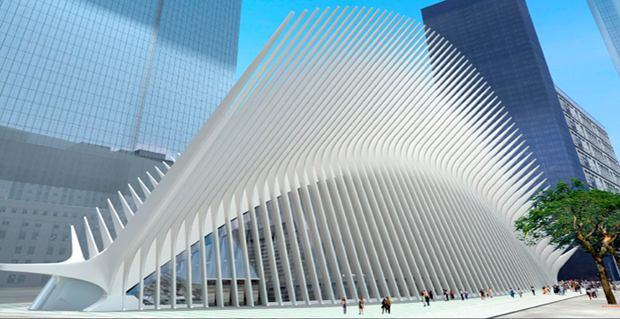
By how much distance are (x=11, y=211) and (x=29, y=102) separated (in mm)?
11367

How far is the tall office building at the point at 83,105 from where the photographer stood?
3394cm

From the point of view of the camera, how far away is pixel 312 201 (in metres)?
19.1

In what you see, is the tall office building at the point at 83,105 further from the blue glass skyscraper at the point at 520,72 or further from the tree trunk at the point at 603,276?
the blue glass skyscraper at the point at 520,72

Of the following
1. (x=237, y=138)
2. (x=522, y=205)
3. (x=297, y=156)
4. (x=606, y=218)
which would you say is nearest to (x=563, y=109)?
(x=522, y=205)

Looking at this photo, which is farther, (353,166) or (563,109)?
(563,109)

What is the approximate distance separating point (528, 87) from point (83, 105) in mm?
78737

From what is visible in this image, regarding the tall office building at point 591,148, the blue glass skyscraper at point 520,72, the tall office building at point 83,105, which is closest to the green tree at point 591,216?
the tall office building at point 83,105

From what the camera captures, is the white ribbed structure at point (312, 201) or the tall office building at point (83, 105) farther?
the tall office building at point (83, 105)

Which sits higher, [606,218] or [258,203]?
[258,203]

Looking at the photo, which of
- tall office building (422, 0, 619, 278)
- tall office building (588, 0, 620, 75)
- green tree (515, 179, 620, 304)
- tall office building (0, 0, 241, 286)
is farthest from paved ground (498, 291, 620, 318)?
tall office building (422, 0, 619, 278)

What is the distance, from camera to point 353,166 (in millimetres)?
21047

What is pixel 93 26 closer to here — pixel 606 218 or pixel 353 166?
pixel 353 166

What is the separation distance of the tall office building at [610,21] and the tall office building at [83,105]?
5246 cm

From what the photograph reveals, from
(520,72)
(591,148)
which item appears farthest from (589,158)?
(520,72)
